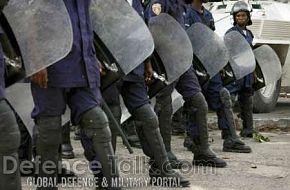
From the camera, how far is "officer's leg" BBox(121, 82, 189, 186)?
→ 456 centimetres

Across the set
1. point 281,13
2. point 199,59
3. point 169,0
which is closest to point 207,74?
point 199,59

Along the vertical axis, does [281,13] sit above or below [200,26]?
below

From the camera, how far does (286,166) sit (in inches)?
227

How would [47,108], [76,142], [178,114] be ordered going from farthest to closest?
1. [178,114]
2. [76,142]
3. [47,108]

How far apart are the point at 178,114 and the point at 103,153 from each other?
4318 millimetres

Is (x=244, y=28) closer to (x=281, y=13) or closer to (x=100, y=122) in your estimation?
(x=281, y=13)

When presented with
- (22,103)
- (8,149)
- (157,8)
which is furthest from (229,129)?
(8,149)

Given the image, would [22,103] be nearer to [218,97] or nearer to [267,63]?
[218,97]

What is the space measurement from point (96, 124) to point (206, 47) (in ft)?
8.05

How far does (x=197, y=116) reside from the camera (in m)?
5.52

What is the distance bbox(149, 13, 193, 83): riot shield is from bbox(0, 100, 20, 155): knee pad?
2095 millimetres

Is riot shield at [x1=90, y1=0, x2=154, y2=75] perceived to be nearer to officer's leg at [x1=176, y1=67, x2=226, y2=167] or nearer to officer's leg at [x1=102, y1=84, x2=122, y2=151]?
officer's leg at [x1=102, y1=84, x2=122, y2=151]

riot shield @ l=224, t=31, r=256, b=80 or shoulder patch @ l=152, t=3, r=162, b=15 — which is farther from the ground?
shoulder patch @ l=152, t=3, r=162, b=15

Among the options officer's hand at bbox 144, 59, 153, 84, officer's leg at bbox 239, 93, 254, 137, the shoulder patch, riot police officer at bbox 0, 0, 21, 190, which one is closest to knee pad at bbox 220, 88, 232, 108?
officer's leg at bbox 239, 93, 254, 137
